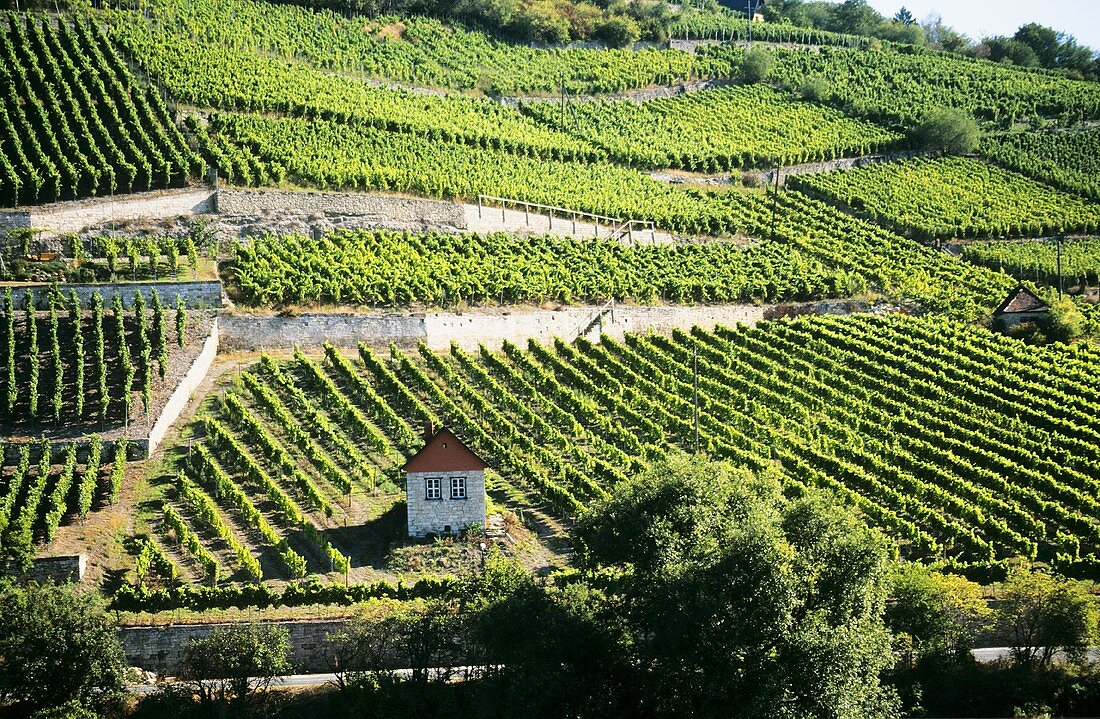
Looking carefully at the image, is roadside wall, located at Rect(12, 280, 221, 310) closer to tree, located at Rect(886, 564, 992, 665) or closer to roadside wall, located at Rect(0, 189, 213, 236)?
roadside wall, located at Rect(0, 189, 213, 236)

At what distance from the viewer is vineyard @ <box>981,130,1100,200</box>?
9569 cm

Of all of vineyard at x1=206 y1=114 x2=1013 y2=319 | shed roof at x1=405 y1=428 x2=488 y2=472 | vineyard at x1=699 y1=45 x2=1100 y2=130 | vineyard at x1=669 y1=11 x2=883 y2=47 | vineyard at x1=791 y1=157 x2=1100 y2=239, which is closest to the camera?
shed roof at x1=405 y1=428 x2=488 y2=472

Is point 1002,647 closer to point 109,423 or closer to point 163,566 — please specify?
point 163,566

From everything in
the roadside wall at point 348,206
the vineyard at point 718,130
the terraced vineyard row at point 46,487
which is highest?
the vineyard at point 718,130

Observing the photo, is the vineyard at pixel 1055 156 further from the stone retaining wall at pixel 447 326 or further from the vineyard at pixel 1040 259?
the stone retaining wall at pixel 447 326

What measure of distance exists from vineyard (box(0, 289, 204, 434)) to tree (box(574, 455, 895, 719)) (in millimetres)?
20216

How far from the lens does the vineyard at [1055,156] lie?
95.7 metres

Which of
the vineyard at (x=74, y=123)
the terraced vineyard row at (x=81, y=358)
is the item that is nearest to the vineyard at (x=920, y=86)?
the vineyard at (x=74, y=123)

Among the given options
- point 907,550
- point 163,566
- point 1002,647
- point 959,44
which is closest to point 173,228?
point 163,566

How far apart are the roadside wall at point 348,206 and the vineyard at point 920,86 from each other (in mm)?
43061

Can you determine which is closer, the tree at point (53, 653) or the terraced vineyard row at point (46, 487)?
the tree at point (53, 653)

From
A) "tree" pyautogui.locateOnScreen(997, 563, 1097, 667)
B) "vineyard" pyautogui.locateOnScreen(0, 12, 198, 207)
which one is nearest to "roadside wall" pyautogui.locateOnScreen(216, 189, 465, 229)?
"vineyard" pyautogui.locateOnScreen(0, 12, 198, 207)

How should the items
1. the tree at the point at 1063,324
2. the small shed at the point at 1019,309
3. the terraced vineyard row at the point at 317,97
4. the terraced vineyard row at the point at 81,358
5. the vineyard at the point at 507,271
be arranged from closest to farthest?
the terraced vineyard row at the point at 81,358, the vineyard at the point at 507,271, the tree at the point at 1063,324, the small shed at the point at 1019,309, the terraced vineyard row at the point at 317,97

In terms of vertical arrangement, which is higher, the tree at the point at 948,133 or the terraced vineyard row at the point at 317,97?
the terraced vineyard row at the point at 317,97
